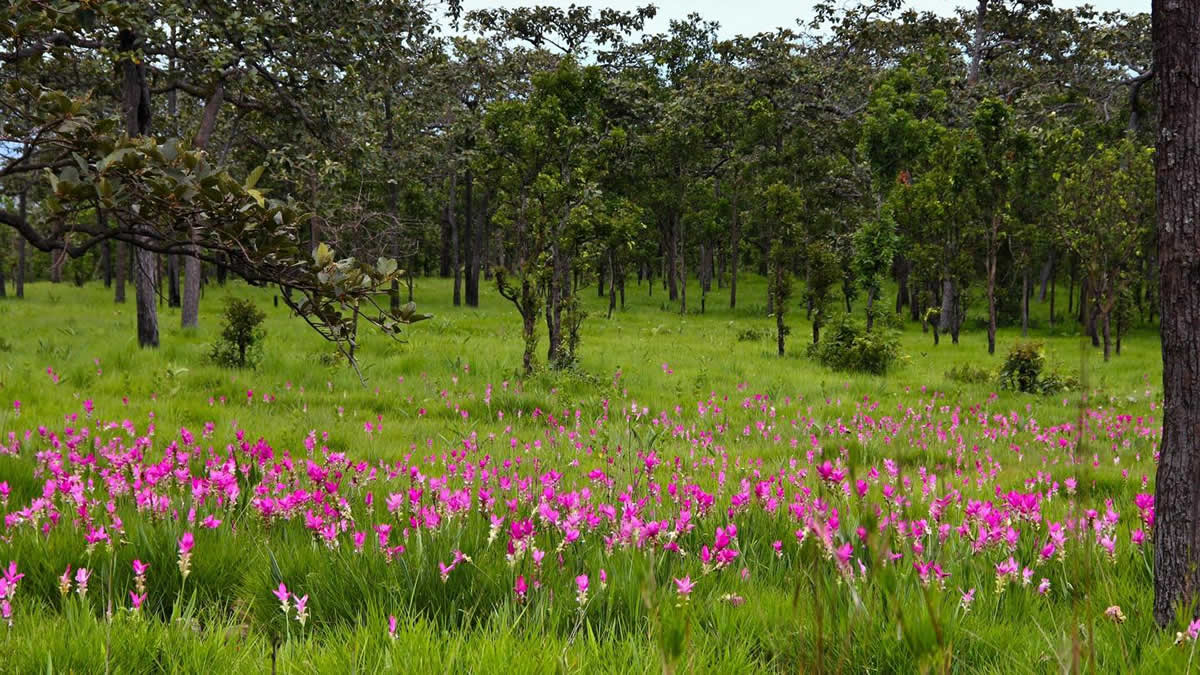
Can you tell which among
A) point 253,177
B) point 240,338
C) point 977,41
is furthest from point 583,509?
point 977,41

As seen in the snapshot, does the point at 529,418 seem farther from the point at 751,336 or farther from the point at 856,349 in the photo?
the point at 751,336

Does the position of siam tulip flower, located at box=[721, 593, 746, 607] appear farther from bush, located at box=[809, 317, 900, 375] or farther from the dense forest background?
bush, located at box=[809, 317, 900, 375]

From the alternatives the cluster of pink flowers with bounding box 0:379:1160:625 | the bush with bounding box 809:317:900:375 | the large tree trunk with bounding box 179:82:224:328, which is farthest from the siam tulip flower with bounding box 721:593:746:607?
the large tree trunk with bounding box 179:82:224:328

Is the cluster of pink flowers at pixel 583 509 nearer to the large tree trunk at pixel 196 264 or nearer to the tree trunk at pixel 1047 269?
the large tree trunk at pixel 196 264

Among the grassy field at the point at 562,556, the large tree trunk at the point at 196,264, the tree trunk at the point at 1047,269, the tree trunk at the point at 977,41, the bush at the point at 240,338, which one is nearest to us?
the grassy field at the point at 562,556

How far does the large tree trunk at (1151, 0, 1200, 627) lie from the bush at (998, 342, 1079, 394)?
12.8 metres

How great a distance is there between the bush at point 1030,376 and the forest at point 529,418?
92mm

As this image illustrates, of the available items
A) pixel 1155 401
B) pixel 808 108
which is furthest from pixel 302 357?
pixel 808 108

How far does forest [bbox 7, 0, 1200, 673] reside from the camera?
2348 mm

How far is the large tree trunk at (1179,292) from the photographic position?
240 cm

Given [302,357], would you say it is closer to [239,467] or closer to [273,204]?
[239,467]

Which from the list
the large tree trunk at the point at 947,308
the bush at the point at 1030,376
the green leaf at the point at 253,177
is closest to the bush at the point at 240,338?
the green leaf at the point at 253,177

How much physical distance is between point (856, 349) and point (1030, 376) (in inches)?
139

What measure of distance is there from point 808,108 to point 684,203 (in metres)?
8.00
